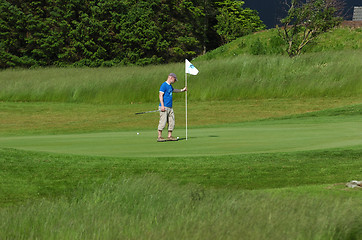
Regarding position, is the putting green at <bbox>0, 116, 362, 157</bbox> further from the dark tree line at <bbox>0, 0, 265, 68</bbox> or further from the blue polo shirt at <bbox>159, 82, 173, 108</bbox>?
the dark tree line at <bbox>0, 0, 265, 68</bbox>

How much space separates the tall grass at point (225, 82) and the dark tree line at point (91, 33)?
17.3 meters

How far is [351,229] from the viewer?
4.90 meters

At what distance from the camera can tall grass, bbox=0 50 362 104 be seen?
28844mm

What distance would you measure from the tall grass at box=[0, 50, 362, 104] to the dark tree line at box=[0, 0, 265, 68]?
1725 cm

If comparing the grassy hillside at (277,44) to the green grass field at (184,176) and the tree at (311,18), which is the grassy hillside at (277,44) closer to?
the tree at (311,18)

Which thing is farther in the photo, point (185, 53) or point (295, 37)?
point (185, 53)

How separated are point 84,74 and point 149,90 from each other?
4.75 meters

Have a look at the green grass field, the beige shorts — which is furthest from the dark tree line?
the beige shorts

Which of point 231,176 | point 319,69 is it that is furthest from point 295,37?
point 231,176

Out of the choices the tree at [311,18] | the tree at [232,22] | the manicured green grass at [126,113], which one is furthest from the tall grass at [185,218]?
the tree at [232,22]

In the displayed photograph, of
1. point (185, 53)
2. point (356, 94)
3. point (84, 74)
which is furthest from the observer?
point (185, 53)

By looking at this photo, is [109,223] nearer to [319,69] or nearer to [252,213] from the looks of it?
[252,213]

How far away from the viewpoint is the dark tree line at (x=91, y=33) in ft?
159

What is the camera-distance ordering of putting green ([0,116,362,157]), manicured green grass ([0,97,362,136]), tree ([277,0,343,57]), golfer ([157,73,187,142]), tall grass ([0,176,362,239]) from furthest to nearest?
→ tree ([277,0,343,57]) → manicured green grass ([0,97,362,136]) → golfer ([157,73,187,142]) → putting green ([0,116,362,157]) → tall grass ([0,176,362,239])
